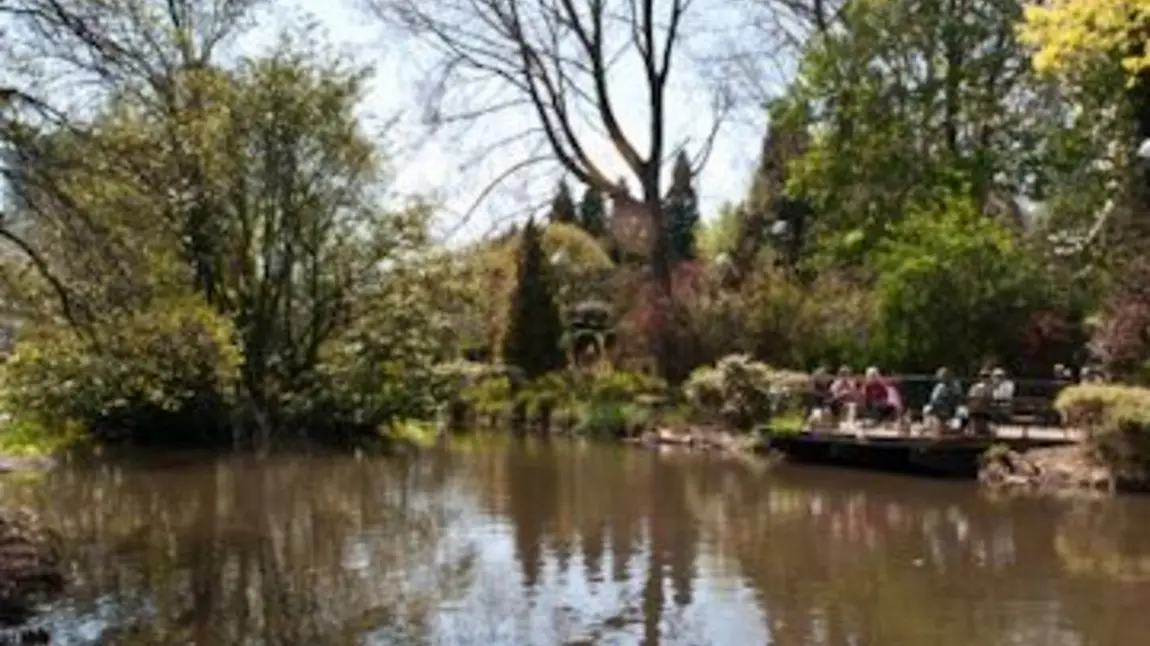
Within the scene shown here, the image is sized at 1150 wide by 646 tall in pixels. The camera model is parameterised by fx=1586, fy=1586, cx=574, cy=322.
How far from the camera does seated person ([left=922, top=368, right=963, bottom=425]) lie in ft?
91.1

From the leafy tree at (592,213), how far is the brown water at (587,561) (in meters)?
55.2

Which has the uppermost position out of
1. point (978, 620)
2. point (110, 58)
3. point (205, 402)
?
point (110, 58)

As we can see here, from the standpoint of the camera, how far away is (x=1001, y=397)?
91.5 ft

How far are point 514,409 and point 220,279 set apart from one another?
1289 centimetres

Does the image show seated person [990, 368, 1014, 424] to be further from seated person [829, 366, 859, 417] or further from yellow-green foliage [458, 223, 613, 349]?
yellow-green foliage [458, 223, 613, 349]

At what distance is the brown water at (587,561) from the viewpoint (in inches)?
523

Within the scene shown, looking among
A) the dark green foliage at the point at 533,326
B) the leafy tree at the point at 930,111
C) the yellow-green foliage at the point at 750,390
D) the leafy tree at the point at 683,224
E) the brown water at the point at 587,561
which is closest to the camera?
the brown water at the point at 587,561

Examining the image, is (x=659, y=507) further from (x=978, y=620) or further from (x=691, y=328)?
(x=691, y=328)

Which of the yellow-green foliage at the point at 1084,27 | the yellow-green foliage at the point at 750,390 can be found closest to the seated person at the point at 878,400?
the yellow-green foliage at the point at 750,390

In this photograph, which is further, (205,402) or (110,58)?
(205,402)

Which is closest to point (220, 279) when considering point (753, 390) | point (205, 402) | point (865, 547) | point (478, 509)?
point (205, 402)

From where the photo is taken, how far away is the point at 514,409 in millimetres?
45500

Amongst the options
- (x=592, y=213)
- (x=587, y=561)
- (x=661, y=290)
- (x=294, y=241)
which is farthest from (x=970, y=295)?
(x=592, y=213)

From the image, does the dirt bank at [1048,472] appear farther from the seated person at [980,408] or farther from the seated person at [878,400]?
the seated person at [878,400]
